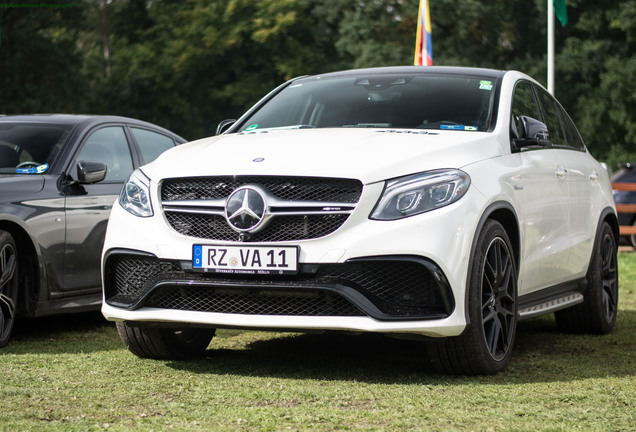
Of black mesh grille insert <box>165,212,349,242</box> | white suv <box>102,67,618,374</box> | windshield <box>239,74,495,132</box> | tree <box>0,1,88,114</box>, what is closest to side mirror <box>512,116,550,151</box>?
white suv <box>102,67,618,374</box>

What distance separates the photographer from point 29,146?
25.4 ft

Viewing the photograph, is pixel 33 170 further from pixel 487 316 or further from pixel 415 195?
pixel 487 316

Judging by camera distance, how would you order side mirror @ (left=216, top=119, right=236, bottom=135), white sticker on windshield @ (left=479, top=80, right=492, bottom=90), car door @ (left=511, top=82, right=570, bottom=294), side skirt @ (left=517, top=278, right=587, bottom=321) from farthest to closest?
side mirror @ (left=216, top=119, right=236, bottom=135)
white sticker on windshield @ (left=479, top=80, right=492, bottom=90)
side skirt @ (left=517, top=278, right=587, bottom=321)
car door @ (left=511, top=82, right=570, bottom=294)

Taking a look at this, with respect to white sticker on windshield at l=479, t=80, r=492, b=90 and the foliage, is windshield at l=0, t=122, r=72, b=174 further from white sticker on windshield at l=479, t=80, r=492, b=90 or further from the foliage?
the foliage

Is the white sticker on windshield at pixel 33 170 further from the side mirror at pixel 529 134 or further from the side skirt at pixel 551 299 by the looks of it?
the side skirt at pixel 551 299

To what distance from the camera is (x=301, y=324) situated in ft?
17.2

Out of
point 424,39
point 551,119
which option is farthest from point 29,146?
point 424,39

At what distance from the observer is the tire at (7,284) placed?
6719mm

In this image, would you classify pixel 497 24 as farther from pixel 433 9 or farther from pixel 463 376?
pixel 463 376

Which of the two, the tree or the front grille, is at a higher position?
the front grille

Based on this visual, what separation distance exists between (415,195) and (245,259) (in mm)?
897

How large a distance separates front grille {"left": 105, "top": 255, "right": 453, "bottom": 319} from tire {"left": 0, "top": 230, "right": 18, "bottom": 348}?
1.64 meters

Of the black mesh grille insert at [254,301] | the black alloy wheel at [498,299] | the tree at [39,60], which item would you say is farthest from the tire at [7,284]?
the tree at [39,60]

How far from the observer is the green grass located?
14.5 feet
